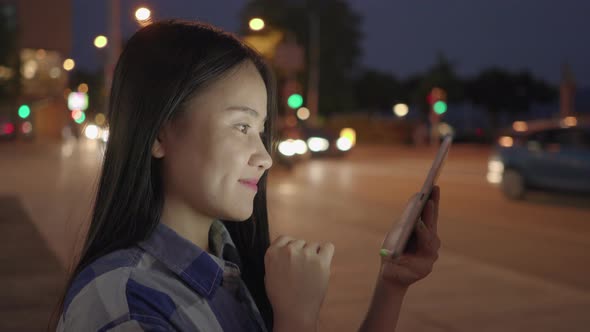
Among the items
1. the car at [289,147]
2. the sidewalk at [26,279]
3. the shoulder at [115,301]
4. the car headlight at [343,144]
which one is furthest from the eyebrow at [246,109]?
the car headlight at [343,144]

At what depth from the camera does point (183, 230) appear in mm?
1557

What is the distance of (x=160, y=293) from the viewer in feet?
4.25

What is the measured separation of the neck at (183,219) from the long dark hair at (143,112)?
25mm

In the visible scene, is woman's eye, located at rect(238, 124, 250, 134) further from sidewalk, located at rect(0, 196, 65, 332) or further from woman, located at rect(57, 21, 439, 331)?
sidewalk, located at rect(0, 196, 65, 332)

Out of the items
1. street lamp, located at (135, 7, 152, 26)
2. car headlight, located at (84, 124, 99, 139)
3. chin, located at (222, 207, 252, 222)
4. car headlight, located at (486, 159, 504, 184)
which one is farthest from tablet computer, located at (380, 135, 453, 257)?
car headlight, located at (486, 159, 504, 184)

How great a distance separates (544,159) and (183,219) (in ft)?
44.5

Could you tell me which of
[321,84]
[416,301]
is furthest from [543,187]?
[321,84]

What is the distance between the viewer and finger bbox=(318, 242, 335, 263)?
57.2 inches

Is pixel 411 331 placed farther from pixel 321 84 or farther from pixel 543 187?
pixel 321 84

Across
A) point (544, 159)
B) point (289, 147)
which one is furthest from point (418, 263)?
point (289, 147)

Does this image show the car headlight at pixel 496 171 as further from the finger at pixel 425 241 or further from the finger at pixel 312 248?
the finger at pixel 312 248

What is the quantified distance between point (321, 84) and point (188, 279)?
2410 inches

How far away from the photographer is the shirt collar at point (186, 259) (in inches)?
54.2

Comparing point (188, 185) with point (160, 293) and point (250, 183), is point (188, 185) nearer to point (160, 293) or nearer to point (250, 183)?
point (250, 183)
